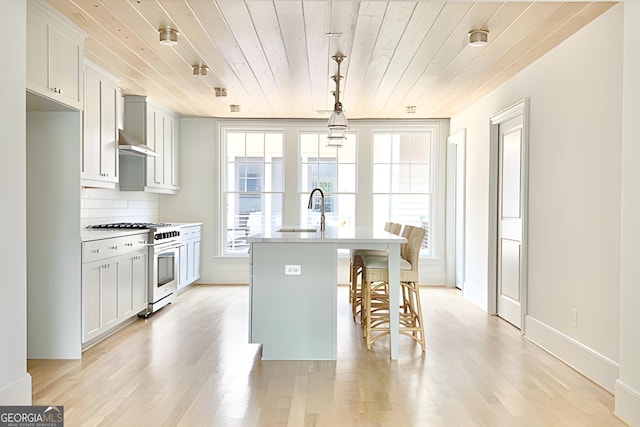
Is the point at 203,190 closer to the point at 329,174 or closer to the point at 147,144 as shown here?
the point at 147,144

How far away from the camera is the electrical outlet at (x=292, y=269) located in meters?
3.77

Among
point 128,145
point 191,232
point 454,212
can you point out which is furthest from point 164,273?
point 454,212

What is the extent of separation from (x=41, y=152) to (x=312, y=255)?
2.28 metres

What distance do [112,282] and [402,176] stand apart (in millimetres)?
4625

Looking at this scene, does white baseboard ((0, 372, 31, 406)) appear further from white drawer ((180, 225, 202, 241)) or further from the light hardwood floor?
white drawer ((180, 225, 202, 241))

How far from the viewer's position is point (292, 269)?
3771mm

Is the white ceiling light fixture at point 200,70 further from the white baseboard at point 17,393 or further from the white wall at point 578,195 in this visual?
the white wall at point 578,195

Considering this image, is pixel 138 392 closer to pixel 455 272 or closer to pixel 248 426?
pixel 248 426

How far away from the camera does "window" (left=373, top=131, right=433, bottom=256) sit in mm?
7453

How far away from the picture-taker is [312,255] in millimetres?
3770

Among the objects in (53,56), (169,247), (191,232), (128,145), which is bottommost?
(169,247)

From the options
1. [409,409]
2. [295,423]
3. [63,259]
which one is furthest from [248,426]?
[63,259]

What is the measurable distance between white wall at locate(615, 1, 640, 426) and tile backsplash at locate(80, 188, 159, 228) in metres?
4.43

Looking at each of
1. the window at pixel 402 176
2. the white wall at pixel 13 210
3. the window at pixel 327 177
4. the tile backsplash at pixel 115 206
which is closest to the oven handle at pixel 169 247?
the tile backsplash at pixel 115 206
